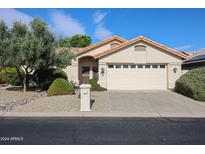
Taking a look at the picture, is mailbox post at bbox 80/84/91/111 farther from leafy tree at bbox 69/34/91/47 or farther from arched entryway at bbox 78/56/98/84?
leafy tree at bbox 69/34/91/47

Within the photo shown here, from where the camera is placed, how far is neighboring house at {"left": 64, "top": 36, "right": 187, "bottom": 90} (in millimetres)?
18625

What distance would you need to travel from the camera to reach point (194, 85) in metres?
13.9

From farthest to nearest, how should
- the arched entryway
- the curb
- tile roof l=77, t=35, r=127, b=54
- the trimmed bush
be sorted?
the arched entryway
tile roof l=77, t=35, r=127, b=54
the trimmed bush
the curb

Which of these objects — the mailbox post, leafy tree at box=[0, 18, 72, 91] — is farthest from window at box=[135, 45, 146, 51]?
the mailbox post

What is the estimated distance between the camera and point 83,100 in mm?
9953

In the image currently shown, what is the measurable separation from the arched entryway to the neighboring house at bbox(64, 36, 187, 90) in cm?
400

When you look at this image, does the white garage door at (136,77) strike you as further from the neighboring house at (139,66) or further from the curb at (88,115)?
the curb at (88,115)

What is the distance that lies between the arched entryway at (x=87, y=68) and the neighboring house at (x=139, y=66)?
400cm

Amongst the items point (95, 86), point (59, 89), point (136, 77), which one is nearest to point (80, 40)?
point (136, 77)

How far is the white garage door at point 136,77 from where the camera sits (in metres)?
18.8

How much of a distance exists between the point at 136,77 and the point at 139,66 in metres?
0.99

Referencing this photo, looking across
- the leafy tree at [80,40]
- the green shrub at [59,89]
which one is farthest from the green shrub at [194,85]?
the leafy tree at [80,40]

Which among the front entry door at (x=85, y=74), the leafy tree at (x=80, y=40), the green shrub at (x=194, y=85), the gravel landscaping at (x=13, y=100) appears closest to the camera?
the gravel landscaping at (x=13, y=100)

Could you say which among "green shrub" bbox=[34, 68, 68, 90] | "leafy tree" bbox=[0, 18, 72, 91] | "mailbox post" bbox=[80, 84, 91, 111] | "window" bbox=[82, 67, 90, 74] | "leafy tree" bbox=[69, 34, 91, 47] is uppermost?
"leafy tree" bbox=[69, 34, 91, 47]
